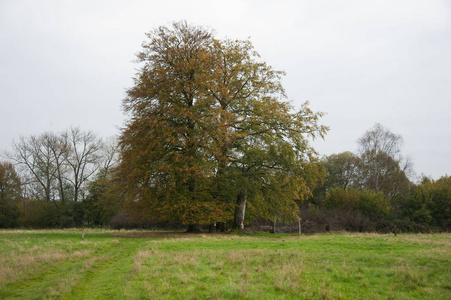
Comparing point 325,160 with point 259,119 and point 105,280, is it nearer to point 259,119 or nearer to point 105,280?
point 259,119

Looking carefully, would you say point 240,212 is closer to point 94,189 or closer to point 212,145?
point 212,145

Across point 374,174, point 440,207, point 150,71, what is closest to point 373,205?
point 440,207

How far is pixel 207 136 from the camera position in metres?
22.6

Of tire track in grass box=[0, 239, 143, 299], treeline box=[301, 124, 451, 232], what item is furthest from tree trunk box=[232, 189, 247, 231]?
tire track in grass box=[0, 239, 143, 299]

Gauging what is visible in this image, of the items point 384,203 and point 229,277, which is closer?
point 229,277

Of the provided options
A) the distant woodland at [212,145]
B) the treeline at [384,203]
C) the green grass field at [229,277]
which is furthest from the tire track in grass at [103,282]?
the treeline at [384,203]

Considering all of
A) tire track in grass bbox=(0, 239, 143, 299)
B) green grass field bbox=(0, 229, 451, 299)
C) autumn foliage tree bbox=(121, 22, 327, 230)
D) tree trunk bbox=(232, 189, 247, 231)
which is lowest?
tire track in grass bbox=(0, 239, 143, 299)

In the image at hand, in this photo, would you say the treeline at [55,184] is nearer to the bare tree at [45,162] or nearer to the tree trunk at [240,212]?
the bare tree at [45,162]

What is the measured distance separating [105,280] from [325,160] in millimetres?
57944

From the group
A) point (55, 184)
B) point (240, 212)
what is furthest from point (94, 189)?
point (240, 212)

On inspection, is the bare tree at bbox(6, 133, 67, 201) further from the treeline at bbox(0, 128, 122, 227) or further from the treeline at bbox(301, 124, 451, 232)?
the treeline at bbox(301, 124, 451, 232)

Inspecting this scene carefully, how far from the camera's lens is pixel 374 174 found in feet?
155

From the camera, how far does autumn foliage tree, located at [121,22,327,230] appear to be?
22.6 m

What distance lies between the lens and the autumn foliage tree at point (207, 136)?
22.6 metres
